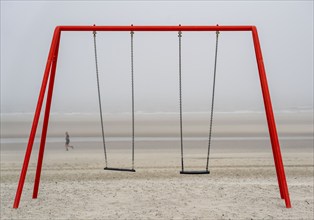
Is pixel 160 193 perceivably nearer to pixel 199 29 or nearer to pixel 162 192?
pixel 162 192

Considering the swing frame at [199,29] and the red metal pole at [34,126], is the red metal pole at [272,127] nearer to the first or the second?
the swing frame at [199,29]

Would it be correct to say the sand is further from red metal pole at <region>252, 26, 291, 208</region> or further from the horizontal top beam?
the horizontal top beam

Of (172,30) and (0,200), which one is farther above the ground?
(172,30)

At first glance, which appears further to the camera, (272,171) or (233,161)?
(233,161)

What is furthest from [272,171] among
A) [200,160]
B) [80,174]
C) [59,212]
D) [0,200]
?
[0,200]

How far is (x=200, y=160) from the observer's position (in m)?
10.6

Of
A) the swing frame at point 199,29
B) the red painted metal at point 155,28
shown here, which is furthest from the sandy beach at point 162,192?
the red painted metal at point 155,28

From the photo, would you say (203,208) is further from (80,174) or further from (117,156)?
(117,156)

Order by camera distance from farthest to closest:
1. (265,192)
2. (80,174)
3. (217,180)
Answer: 1. (80,174)
2. (217,180)
3. (265,192)

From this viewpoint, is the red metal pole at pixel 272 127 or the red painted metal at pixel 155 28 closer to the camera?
the red metal pole at pixel 272 127

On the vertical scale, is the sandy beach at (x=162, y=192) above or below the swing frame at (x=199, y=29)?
below

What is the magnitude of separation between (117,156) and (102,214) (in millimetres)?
6728

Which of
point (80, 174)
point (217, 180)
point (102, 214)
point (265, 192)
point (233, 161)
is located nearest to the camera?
point (102, 214)

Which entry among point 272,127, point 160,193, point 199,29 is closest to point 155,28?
Answer: point 199,29
